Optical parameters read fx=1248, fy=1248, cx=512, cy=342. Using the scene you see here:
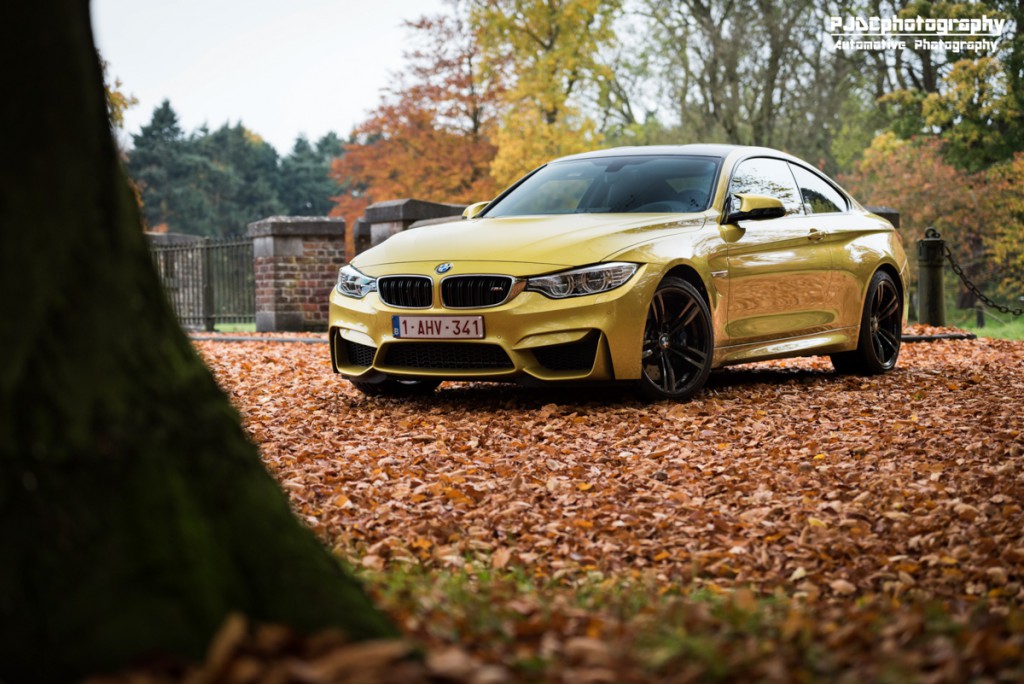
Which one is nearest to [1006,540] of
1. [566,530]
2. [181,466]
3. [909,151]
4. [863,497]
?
[863,497]

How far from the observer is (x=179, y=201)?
59906mm

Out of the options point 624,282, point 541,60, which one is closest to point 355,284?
point 624,282

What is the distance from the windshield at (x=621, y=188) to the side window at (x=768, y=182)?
0.24 m

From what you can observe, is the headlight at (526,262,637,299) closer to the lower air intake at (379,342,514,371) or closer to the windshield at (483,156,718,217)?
the lower air intake at (379,342,514,371)

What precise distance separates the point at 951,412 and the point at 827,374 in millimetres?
2485

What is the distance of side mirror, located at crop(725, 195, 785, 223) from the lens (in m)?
8.31

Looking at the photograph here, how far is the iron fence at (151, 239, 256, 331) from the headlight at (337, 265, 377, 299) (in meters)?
10.8

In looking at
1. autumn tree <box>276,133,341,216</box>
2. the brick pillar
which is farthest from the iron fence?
autumn tree <box>276,133,341,216</box>

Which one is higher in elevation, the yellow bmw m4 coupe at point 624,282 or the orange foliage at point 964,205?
the orange foliage at point 964,205

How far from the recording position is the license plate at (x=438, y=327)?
24.5ft

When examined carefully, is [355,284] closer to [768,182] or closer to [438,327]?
[438,327]

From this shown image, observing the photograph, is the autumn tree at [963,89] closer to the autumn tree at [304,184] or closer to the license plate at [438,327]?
the license plate at [438,327]

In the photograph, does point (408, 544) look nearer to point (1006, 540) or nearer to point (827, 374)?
point (1006, 540)

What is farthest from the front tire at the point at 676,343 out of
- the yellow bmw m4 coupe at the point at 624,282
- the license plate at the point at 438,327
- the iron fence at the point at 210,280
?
the iron fence at the point at 210,280
